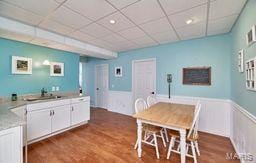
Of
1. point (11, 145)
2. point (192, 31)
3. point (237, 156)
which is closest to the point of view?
point (11, 145)

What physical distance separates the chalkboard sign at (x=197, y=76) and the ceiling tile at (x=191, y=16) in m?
1.35

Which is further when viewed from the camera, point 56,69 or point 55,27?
point 56,69

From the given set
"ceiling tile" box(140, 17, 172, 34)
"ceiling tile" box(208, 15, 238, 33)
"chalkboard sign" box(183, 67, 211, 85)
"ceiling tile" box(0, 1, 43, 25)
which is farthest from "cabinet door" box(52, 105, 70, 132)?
"ceiling tile" box(208, 15, 238, 33)

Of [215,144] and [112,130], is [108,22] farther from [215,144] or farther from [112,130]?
[215,144]

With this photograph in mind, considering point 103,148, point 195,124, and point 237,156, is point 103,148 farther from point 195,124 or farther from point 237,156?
point 237,156

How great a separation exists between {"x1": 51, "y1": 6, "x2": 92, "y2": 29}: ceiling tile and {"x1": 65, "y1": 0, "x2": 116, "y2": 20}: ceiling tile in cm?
15

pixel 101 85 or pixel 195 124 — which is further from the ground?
pixel 101 85

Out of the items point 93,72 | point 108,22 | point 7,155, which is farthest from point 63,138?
point 93,72

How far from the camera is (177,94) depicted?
3631mm

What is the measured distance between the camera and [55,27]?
258cm

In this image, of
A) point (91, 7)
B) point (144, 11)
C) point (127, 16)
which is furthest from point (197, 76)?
point (91, 7)

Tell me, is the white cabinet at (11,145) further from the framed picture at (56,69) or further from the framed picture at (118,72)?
the framed picture at (118,72)

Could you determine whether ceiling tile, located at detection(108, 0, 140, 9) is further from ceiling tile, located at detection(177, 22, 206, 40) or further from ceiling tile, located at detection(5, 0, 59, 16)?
ceiling tile, located at detection(177, 22, 206, 40)

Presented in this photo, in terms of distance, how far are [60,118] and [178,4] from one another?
3.39m
